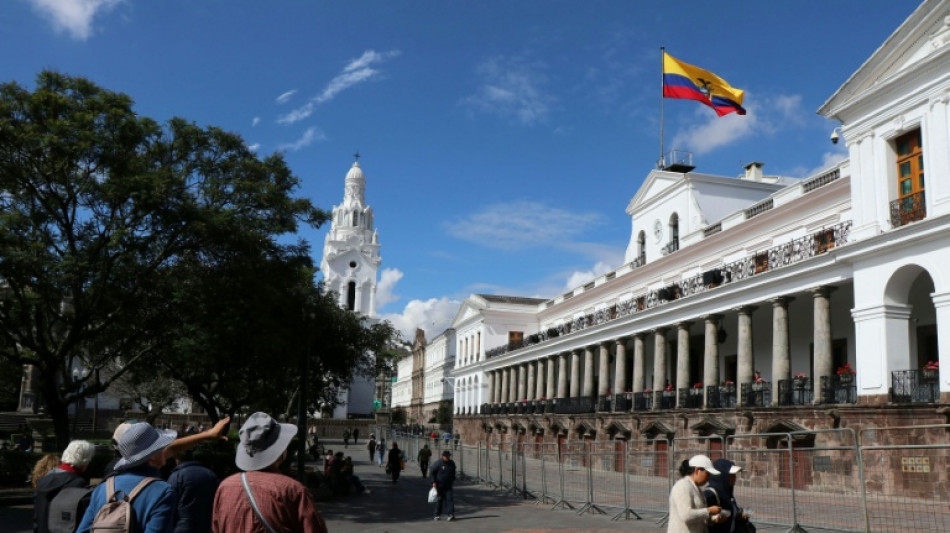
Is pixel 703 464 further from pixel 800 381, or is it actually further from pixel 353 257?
pixel 353 257

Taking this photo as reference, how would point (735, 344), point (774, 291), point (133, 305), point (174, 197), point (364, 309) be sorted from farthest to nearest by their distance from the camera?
point (364, 309)
point (735, 344)
point (774, 291)
point (133, 305)
point (174, 197)

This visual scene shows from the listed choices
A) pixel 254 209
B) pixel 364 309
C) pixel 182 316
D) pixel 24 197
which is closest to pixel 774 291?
pixel 254 209

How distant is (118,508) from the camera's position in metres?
4.07

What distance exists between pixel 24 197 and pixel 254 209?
507cm

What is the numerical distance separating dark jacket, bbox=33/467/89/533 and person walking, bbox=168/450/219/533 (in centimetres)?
62

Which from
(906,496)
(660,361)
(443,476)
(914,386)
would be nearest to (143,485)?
(906,496)

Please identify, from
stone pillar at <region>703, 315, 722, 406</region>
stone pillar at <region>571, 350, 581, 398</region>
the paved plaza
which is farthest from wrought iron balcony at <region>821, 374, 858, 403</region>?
stone pillar at <region>571, 350, 581, 398</region>

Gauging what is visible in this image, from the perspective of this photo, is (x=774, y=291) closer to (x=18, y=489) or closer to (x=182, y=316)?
(x=182, y=316)

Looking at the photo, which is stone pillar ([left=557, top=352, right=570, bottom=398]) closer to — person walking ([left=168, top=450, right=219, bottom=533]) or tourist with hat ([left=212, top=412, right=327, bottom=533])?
person walking ([left=168, top=450, right=219, bottom=533])

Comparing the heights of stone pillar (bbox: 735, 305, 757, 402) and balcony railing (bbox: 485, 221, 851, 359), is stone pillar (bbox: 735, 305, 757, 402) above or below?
below

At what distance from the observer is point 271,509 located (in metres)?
3.70

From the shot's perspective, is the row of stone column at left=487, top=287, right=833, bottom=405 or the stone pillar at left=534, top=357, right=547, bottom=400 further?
the stone pillar at left=534, top=357, right=547, bottom=400

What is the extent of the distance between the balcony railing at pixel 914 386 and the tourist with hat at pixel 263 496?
18.8 meters

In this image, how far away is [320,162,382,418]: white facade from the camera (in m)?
87.8
